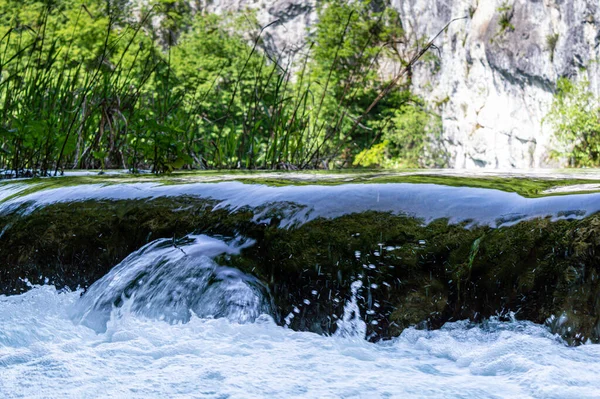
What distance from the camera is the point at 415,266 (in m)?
1.52

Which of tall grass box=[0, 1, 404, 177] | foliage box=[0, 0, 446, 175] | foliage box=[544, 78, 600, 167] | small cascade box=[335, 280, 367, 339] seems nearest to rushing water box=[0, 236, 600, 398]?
small cascade box=[335, 280, 367, 339]

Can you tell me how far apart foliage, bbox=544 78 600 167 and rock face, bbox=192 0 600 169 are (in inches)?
11.5

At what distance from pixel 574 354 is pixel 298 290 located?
61cm

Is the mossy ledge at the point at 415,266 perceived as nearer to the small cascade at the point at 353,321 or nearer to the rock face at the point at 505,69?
the small cascade at the point at 353,321

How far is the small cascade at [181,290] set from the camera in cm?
158

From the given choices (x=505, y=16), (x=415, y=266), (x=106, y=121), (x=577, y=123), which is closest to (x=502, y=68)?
(x=505, y=16)

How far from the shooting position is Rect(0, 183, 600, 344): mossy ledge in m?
1.42

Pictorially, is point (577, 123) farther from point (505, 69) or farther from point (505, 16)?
point (505, 16)

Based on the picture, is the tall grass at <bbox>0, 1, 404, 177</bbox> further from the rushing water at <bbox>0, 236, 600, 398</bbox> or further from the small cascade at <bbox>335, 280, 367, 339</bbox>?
the small cascade at <bbox>335, 280, 367, 339</bbox>

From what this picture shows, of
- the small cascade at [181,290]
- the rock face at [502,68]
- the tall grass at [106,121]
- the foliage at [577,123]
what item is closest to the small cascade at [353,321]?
the small cascade at [181,290]

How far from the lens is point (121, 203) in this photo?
1.99 meters

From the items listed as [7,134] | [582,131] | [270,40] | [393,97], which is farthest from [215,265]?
[270,40]

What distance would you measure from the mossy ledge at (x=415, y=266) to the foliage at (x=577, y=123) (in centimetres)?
1408

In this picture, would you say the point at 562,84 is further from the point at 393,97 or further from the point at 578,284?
the point at 578,284
